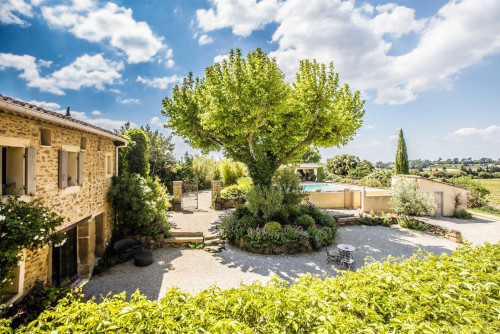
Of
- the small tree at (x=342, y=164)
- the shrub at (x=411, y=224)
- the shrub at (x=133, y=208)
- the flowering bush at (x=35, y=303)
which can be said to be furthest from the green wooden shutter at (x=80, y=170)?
the small tree at (x=342, y=164)

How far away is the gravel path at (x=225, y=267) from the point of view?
757 cm

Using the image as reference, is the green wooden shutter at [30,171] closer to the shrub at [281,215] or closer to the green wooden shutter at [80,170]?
the green wooden shutter at [80,170]

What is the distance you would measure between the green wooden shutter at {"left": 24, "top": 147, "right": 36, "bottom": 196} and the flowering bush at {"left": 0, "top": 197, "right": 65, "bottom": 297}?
30 centimetres

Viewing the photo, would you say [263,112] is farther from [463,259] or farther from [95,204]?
[463,259]

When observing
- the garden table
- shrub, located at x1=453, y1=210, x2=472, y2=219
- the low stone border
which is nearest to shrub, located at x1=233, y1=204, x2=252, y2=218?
the garden table

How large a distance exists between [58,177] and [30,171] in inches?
44.7

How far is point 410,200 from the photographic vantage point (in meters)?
14.1

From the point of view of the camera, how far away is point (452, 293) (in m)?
2.84

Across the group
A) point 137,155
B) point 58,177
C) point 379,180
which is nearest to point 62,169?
point 58,177

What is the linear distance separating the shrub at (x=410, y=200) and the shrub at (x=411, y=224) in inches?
16.1

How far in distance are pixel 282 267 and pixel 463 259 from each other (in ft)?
20.4

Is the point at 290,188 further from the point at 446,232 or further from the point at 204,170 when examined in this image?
the point at 204,170

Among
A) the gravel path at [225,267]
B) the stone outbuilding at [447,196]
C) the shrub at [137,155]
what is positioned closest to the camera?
the gravel path at [225,267]

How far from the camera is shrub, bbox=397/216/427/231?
1386cm
